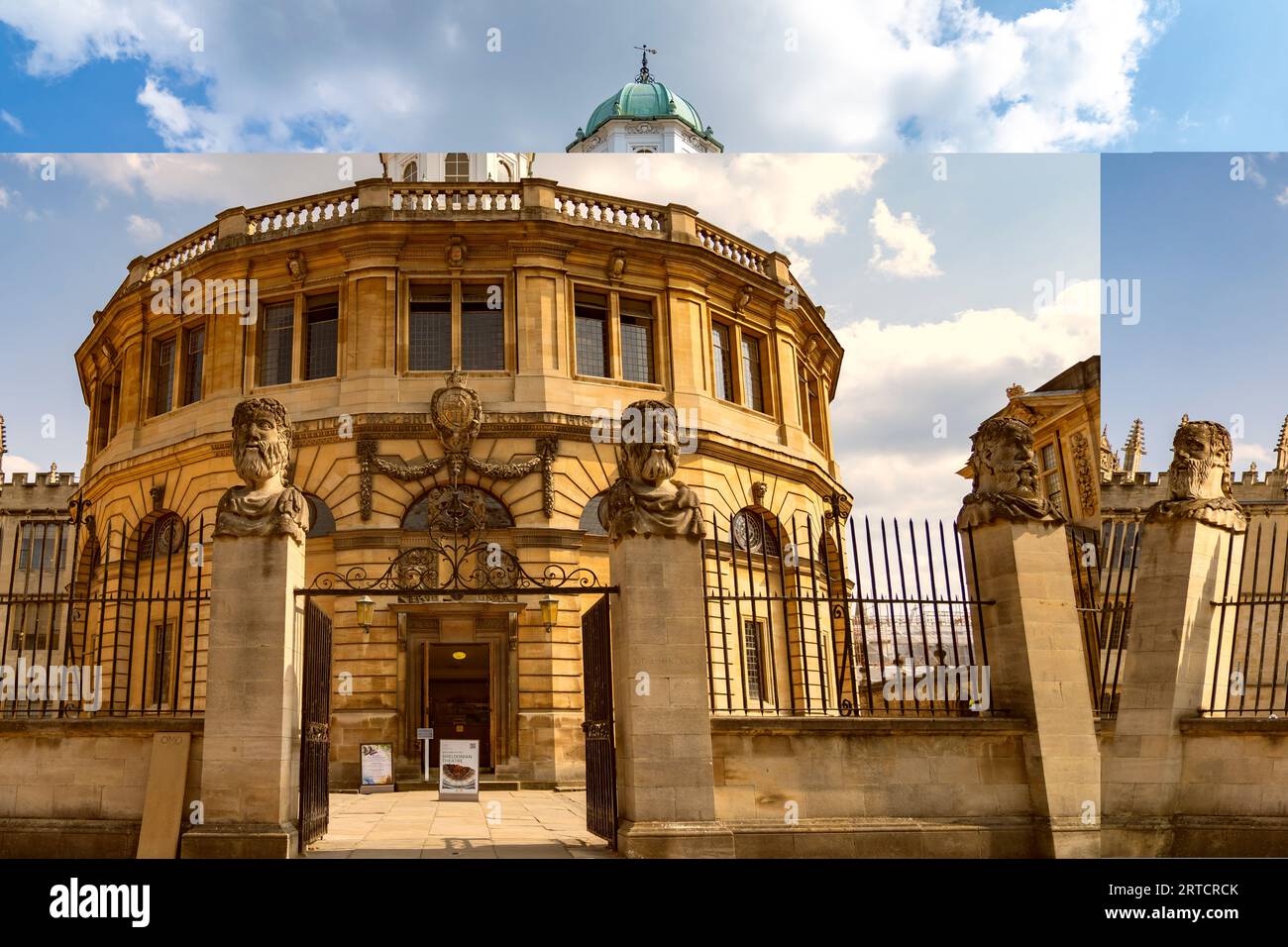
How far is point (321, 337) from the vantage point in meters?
29.2

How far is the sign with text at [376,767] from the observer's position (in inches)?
843

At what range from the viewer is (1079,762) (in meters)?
12.7

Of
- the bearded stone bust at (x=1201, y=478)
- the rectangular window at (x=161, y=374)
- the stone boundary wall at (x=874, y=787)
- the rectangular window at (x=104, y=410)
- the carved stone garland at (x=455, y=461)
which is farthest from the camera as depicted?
the rectangular window at (x=104, y=410)

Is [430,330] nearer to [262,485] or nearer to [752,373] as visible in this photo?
[752,373]

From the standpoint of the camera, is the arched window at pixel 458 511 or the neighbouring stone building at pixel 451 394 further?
the arched window at pixel 458 511

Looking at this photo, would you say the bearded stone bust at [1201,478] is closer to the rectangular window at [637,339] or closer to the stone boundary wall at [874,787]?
the stone boundary wall at [874,787]

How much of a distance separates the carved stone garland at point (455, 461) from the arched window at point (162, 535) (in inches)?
231

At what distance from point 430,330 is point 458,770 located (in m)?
14.0

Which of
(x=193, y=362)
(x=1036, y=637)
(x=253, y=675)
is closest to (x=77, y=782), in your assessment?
(x=253, y=675)

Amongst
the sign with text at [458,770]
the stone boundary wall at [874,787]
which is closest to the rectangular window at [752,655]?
the sign with text at [458,770]

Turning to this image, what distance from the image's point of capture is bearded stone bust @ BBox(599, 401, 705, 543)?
1241 cm

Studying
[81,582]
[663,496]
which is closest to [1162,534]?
[663,496]
